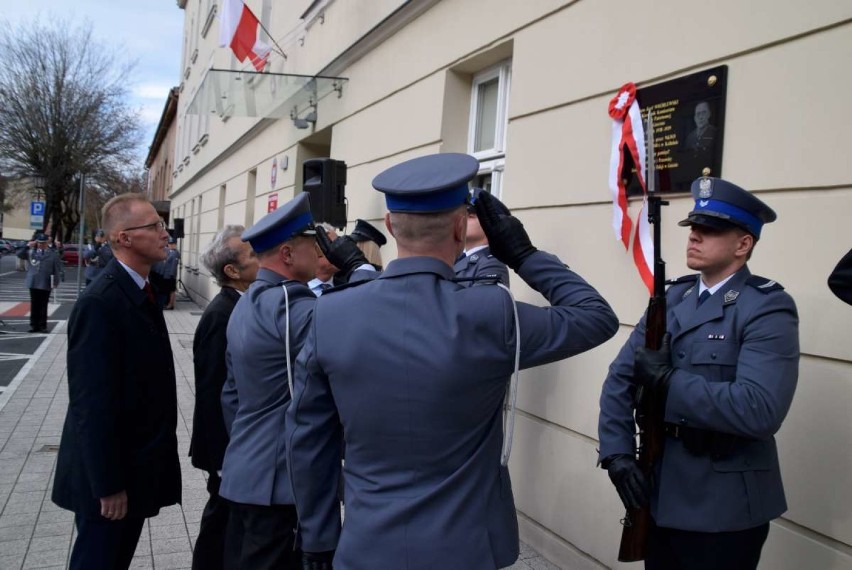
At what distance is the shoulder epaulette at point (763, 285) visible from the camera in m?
2.14

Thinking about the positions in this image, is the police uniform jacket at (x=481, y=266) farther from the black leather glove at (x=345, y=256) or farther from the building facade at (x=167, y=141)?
the building facade at (x=167, y=141)

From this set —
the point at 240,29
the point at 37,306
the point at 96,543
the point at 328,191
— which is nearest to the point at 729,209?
the point at 96,543

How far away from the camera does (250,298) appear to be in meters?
2.54

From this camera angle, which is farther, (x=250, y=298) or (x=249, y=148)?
(x=249, y=148)

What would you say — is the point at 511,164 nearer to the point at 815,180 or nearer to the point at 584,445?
the point at 584,445

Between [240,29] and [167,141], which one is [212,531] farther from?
[167,141]

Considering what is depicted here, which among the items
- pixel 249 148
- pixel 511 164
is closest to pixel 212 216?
pixel 249 148

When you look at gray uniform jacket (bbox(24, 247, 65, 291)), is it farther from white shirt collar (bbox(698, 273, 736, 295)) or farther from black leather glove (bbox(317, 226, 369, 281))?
white shirt collar (bbox(698, 273, 736, 295))

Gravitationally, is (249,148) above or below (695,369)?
above

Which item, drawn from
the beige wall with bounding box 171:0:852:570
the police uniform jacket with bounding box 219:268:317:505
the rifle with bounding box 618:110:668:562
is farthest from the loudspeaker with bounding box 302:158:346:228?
the rifle with bounding box 618:110:668:562

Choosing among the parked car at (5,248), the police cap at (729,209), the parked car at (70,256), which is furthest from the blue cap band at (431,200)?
the parked car at (5,248)

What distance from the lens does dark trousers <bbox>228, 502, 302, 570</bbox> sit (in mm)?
2369

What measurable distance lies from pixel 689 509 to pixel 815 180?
1.36 metres

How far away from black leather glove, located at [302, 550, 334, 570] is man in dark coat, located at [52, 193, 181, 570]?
1130 millimetres
